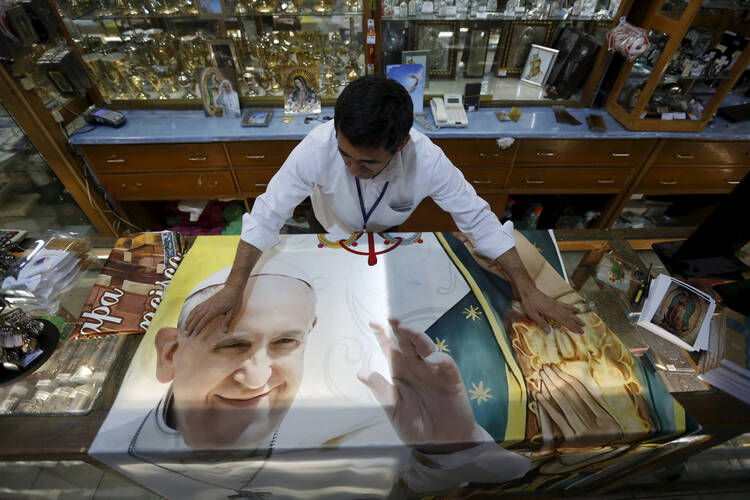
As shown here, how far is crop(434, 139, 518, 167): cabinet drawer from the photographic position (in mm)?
2455

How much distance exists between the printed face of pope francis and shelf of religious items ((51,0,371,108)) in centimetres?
→ 186

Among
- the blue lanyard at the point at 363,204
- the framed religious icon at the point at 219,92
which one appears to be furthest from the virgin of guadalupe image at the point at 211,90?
the blue lanyard at the point at 363,204

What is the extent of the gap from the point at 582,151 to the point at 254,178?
2.29m

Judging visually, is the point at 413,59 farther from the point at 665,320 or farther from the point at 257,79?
the point at 665,320

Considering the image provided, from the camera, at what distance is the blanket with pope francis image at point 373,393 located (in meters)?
1.00

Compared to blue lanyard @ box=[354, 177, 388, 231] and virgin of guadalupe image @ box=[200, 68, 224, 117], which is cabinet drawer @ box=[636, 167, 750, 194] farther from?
virgin of guadalupe image @ box=[200, 68, 224, 117]

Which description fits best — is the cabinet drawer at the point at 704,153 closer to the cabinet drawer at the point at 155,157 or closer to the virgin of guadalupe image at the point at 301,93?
the virgin of guadalupe image at the point at 301,93

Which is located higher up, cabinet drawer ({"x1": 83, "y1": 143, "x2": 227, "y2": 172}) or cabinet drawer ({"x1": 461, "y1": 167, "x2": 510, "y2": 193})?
cabinet drawer ({"x1": 83, "y1": 143, "x2": 227, "y2": 172})

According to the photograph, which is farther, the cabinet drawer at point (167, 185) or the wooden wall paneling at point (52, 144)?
the cabinet drawer at point (167, 185)

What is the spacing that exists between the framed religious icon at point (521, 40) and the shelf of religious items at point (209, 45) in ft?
3.48

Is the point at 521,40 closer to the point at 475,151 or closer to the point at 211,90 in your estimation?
the point at 475,151

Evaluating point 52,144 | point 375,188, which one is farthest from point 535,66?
point 52,144

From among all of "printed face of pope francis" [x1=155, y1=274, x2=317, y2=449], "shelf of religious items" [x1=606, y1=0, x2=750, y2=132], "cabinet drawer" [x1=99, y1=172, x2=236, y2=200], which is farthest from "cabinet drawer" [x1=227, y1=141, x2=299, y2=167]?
"shelf of religious items" [x1=606, y1=0, x2=750, y2=132]

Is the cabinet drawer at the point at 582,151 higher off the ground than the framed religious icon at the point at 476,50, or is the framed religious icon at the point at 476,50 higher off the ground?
the framed religious icon at the point at 476,50
